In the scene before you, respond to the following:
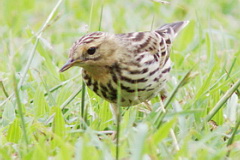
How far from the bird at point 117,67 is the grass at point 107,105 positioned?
11 centimetres

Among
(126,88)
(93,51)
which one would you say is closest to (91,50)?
(93,51)

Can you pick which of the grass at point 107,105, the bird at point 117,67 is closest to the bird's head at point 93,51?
the bird at point 117,67

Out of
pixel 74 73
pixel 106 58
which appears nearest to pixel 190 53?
pixel 74 73

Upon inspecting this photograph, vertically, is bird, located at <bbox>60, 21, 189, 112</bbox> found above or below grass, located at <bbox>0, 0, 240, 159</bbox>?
above

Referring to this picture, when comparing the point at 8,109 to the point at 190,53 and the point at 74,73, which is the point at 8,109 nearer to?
the point at 74,73

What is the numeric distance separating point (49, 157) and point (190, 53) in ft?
9.73

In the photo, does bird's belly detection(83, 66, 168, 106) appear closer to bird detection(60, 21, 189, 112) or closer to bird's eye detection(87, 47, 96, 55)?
bird detection(60, 21, 189, 112)

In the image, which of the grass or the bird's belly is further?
the bird's belly

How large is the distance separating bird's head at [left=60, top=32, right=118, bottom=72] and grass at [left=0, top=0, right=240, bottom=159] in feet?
0.35

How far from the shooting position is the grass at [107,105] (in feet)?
11.3

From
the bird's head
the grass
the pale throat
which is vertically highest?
the bird's head

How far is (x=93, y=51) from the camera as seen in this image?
4.37 meters

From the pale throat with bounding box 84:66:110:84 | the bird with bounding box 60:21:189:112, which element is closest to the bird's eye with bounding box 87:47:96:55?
the bird with bounding box 60:21:189:112

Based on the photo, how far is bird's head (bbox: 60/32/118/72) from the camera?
4230mm
